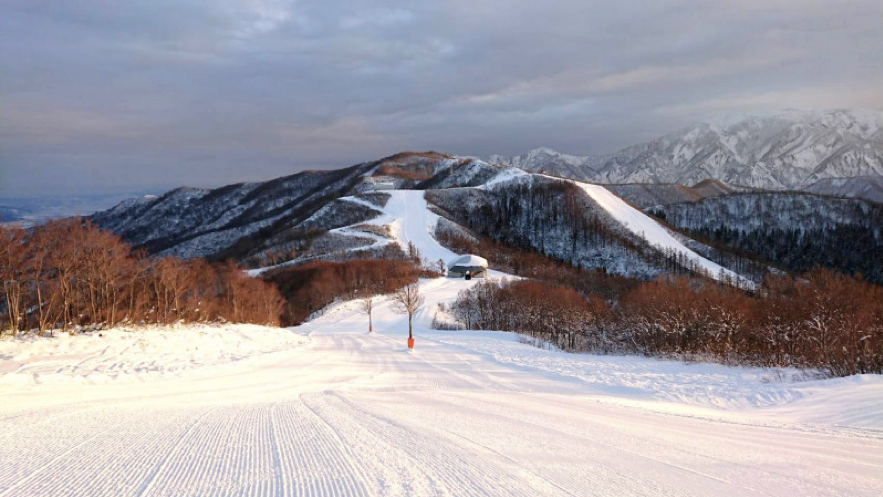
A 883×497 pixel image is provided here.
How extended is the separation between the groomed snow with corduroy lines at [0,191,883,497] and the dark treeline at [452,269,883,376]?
7.26 metres

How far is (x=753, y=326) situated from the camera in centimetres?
3516

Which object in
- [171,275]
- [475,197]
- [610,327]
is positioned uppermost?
[475,197]

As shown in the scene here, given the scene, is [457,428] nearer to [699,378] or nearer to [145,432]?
[145,432]

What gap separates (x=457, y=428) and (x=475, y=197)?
179365 millimetres

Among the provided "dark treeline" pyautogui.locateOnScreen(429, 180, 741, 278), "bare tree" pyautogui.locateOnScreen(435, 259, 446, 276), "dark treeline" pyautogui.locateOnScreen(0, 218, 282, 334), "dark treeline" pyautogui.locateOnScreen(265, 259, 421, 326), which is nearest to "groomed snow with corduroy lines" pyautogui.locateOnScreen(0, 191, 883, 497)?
"dark treeline" pyautogui.locateOnScreen(0, 218, 282, 334)

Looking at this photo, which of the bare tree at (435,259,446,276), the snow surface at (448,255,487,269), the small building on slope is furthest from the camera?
the bare tree at (435,259,446,276)

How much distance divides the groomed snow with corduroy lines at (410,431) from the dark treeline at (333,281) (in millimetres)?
59215

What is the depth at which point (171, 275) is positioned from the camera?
37.2 m

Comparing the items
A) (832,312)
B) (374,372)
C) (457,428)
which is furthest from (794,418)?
(832,312)

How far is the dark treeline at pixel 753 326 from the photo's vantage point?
80.4 feet

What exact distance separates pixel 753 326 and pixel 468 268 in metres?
65.4

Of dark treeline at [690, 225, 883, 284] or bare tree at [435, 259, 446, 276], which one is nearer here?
bare tree at [435, 259, 446, 276]

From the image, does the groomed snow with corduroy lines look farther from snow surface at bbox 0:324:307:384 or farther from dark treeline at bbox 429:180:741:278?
dark treeline at bbox 429:180:741:278

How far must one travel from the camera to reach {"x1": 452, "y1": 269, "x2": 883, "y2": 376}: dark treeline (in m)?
24.5
